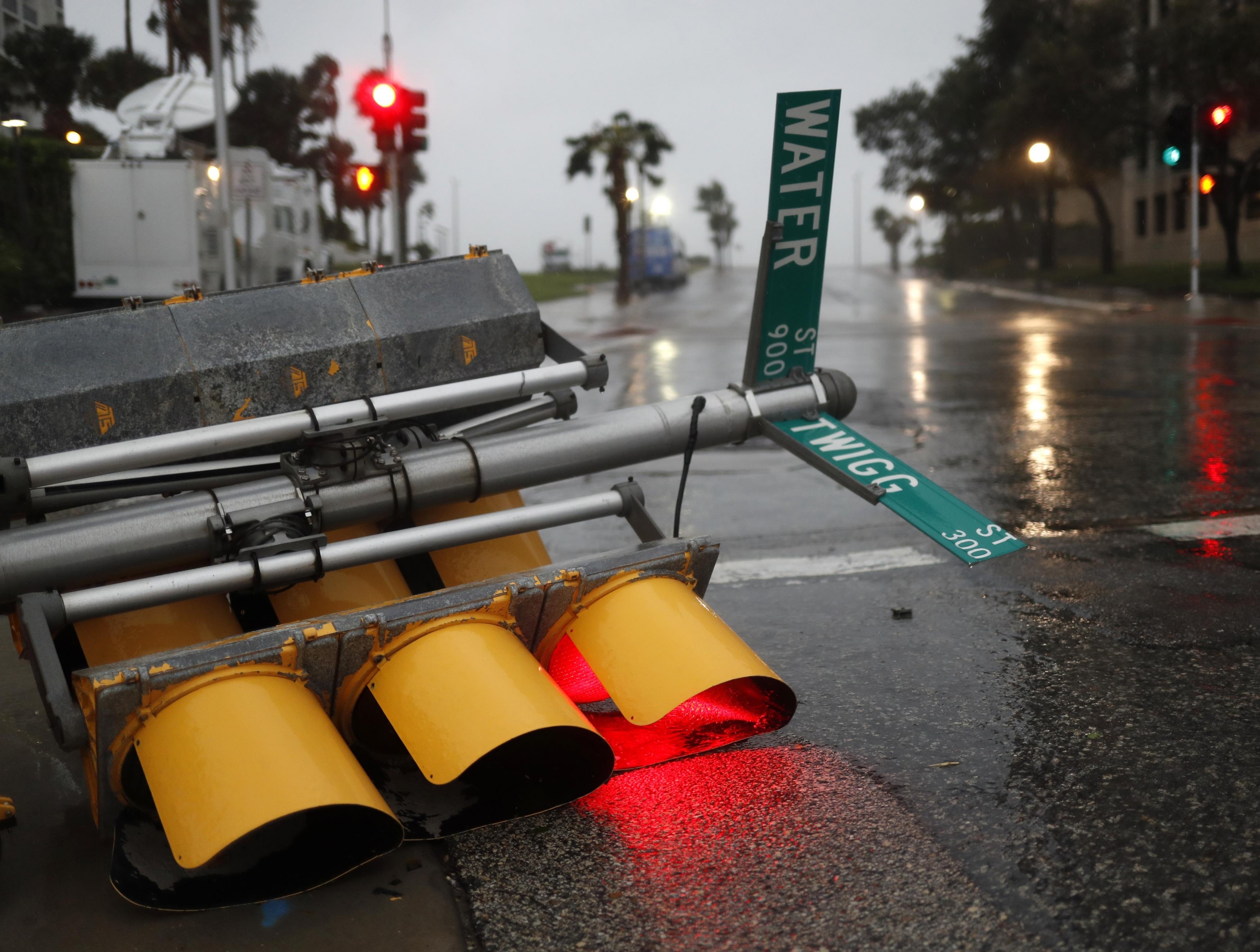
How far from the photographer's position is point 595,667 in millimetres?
3420

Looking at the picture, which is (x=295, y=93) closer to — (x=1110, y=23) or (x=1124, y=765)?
(x=1110, y=23)

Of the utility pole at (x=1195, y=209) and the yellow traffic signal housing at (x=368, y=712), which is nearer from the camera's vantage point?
the yellow traffic signal housing at (x=368, y=712)

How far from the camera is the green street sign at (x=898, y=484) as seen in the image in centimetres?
374

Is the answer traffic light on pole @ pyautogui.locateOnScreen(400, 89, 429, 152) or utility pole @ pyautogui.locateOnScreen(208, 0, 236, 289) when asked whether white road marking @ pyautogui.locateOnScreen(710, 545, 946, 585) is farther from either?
utility pole @ pyautogui.locateOnScreen(208, 0, 236, 289)

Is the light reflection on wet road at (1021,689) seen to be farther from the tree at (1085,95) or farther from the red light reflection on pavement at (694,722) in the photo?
the tree at (1085,95)

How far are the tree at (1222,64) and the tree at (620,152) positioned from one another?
22447 millimetres

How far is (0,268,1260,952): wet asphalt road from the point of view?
110 inches

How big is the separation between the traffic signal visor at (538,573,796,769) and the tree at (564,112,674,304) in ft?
158

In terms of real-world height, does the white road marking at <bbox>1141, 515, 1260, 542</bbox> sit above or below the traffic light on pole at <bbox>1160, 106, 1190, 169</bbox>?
below

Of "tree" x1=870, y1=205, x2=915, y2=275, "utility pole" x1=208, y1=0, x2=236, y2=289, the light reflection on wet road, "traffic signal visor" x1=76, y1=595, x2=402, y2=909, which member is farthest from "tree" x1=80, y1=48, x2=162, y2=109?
"tree" x1=870, y1=205, x2=915, y2=275

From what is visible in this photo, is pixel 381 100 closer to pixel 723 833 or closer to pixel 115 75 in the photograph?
pixel 723 833

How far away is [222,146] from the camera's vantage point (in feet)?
77.3

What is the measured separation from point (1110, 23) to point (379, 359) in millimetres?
41844

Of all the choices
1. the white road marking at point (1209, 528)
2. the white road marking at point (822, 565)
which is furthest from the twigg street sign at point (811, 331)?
the white road marking at point (1209, 528)
